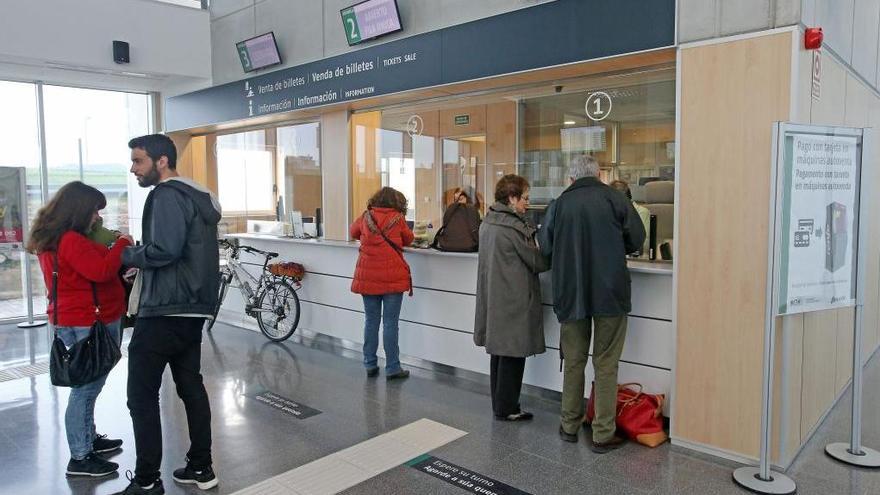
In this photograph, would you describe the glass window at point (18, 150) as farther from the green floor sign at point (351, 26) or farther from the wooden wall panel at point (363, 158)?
the green floor sign at point (351, 26)

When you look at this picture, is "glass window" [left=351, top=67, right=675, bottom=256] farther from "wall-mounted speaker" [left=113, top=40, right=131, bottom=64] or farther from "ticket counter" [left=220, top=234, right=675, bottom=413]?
"wall-mounted speaker" [left=113, top=40, right=131, bottom=64]

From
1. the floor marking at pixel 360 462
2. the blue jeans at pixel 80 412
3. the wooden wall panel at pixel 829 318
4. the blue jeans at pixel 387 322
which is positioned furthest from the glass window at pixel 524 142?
the blue jeans at pixel 80 412

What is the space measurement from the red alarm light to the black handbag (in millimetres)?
3789

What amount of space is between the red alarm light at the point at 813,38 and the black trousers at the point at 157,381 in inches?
129

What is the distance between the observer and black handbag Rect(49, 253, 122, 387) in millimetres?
3199

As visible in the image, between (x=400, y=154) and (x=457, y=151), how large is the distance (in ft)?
1.87

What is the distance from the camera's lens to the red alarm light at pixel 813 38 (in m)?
3.22

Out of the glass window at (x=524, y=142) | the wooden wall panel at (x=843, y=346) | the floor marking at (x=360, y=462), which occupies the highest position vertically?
the glass window at (x=524, y=142)

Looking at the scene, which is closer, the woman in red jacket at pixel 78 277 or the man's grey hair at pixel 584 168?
the woman in red jacket at pixel 78 277

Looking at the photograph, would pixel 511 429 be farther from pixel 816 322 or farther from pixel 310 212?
pixel 310 212

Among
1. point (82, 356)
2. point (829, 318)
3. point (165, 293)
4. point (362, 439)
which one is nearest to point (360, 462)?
point (362, 439)

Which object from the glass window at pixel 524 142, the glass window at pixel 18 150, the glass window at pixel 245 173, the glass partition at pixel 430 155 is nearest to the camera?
the glass window at pixel 524 142

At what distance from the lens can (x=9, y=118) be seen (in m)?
7.41

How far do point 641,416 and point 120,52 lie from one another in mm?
6127
